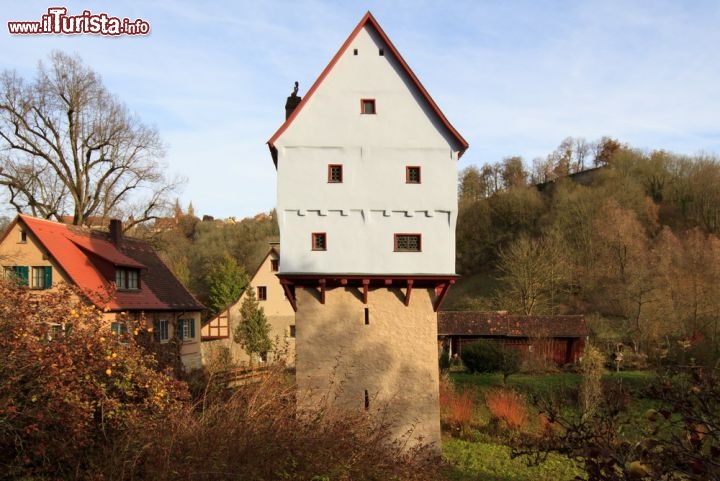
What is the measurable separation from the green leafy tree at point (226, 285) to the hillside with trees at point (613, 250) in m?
15.2

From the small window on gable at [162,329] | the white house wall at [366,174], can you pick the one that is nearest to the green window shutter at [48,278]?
the small window on gable at [162,329]

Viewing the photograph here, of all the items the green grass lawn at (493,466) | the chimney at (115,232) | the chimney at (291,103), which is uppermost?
the chimney at (291,103)

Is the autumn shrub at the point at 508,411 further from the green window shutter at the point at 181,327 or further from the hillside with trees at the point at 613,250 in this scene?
the green window shutter at the point at 181,327

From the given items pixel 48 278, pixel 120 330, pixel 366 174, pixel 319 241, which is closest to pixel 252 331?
pixel 48 278

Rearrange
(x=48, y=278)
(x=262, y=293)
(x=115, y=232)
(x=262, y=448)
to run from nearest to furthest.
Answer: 1. (x=262, y=448)
2. (x=48, y=278)
3. (x=115, y=232)
4. (x=262, y=293)

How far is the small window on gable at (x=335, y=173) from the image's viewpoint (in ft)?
48.9

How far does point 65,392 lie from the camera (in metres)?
8.49

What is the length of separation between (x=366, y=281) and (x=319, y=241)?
4.88 ft

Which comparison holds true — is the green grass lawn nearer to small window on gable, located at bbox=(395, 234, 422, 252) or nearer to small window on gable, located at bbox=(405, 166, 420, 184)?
small window on gable, located at bbox=(395, 234, 422, 252)

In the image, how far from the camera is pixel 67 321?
9.76 m

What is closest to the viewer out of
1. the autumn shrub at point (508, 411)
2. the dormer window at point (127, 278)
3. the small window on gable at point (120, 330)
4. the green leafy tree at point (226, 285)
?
the small window on gable at point (120, 330)

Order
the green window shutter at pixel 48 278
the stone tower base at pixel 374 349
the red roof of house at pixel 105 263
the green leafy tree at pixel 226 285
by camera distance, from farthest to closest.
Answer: the green leafy tree at pixel 226 285 → the red roof of house at pixel 105 263 → the green window shutter at pixel 48 278 → the stone tower base at pixel 374 349

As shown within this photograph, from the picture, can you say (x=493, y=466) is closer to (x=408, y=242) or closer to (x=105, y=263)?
(x=408, y=242)

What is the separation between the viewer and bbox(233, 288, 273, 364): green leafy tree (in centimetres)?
3002
